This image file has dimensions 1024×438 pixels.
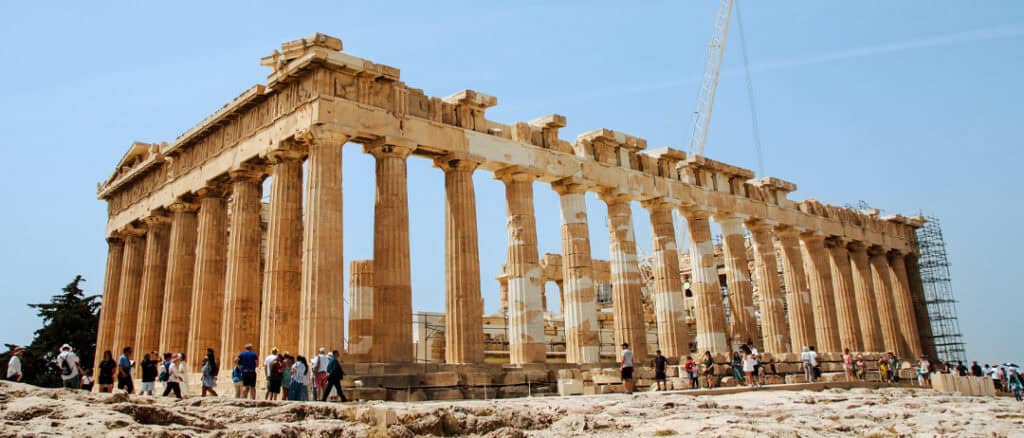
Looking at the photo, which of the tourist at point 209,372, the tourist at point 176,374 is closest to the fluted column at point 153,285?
the tourist at point 209,372

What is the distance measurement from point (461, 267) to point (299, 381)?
7.84 m

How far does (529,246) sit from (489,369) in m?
5.00

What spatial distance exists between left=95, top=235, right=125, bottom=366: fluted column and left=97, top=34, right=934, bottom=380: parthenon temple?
12cm

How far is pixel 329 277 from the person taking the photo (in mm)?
22469

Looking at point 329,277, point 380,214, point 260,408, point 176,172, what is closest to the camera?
point 260,408

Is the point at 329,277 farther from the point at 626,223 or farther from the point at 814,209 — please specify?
the point at 814,209

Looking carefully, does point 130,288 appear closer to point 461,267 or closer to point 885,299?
point 461,267

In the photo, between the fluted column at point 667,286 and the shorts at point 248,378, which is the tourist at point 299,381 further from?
the fluted column at point 667,286

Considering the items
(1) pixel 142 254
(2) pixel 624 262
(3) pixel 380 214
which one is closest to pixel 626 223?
(2) pixel 624 262

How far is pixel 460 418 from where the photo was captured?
13117 millimetres

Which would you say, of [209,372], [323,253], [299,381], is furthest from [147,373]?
[323,253]

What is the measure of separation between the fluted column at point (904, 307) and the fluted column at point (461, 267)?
2796 centimetres

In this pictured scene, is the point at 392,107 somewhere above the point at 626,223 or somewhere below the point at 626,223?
above

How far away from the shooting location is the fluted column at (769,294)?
36250 millimetres
